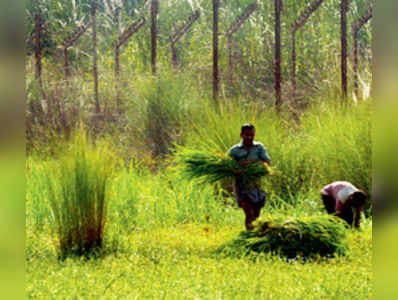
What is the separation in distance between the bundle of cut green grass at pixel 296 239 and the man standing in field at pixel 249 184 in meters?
0.26

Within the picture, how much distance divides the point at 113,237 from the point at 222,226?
61.8 inches

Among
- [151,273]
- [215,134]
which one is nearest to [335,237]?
[151,273]

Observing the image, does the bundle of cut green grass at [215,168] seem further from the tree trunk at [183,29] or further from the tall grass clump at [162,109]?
the tree trunk at [183,29]

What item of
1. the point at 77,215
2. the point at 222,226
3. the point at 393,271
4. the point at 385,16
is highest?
the point at 385,16

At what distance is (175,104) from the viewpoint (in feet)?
29.7

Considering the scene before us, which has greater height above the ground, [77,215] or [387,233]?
[387,233]

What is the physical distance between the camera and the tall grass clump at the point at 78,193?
4484mm

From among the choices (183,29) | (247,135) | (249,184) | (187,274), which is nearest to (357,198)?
(249,184)

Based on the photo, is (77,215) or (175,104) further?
(175,104)

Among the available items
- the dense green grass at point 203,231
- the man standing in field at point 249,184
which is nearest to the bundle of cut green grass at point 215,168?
the man standing in field at point 249,184

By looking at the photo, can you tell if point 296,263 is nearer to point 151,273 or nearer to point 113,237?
point 151,273

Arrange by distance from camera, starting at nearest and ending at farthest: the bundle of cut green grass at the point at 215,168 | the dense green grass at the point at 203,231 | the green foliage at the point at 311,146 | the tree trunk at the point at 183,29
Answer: the dense green grass at the point at 203,231
the bundle of cut green grass at the point at 215,168
the green foliage at the point at 311,146
the tree trunk at the point at 183,29

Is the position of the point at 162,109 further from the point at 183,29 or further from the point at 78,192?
the point at 78,192

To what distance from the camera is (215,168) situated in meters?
4.91
